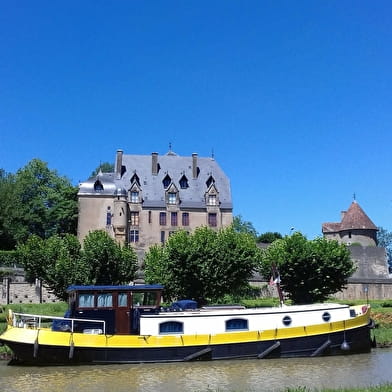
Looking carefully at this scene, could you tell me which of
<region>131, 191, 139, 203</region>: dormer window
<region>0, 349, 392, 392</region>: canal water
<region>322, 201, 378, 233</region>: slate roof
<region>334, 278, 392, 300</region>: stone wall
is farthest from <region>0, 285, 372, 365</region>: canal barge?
<region>322, 201, 378, 233</region>: slate roof

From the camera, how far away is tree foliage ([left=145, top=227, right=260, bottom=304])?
37.5 m

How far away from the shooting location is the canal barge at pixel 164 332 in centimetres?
2286

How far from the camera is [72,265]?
36.8 metres

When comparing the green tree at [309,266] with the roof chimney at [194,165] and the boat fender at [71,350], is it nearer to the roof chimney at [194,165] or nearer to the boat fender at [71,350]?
the boat fender at [71,350]

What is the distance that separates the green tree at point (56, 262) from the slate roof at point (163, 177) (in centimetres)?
2468

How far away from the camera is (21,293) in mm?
49250

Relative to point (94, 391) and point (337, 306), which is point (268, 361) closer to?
point (337, 306)

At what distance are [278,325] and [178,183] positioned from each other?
43652mm

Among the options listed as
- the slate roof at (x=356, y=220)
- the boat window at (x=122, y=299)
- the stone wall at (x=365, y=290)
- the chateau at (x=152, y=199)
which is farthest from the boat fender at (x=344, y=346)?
the slate roof at (x=356, y=220)

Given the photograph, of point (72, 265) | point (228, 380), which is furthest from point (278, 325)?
point (72, 265)

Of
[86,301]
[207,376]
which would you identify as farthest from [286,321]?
[86,301]

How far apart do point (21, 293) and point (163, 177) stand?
2470 cm

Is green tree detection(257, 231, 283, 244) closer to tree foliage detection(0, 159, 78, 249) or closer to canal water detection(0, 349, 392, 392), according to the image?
tree foliage detection(0, 159, 78, 249)

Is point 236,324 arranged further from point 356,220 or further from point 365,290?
point 356,220
